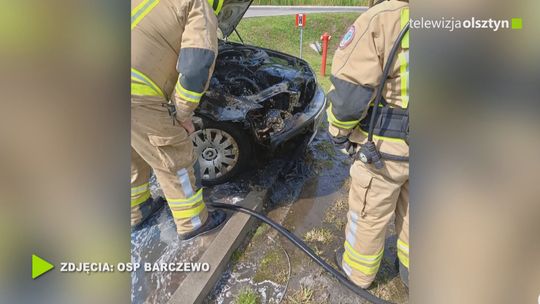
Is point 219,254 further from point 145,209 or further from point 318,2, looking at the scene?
point 318,2

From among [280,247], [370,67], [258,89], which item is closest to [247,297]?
[280,247]

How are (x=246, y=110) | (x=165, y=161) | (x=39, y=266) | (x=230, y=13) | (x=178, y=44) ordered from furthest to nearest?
(x=230, y=13), (x=246, y=110), (x=165, y=161), (x=178, y=44), (x=39, y=266)

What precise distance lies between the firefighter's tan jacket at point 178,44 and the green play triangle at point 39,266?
0.88 m

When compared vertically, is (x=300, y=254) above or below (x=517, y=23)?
below

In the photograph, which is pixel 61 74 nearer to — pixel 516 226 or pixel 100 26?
pixel 100 26

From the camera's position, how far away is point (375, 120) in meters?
1.66

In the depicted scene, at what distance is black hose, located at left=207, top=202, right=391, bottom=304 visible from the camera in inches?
80.2

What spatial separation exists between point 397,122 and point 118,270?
1278mm

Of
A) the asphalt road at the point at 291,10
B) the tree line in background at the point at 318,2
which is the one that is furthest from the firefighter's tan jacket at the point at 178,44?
the asphalt road at the point at 291,10

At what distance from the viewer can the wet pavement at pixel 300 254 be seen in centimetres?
210

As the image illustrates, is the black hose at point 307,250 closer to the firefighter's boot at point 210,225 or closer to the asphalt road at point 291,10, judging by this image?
the firefighter's boot at point 210,225

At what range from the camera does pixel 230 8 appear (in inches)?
128

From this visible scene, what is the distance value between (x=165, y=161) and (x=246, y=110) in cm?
93

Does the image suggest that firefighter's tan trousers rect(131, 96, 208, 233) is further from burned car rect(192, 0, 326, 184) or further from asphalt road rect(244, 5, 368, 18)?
asphalt road rect(244, 5, 368, 18)
